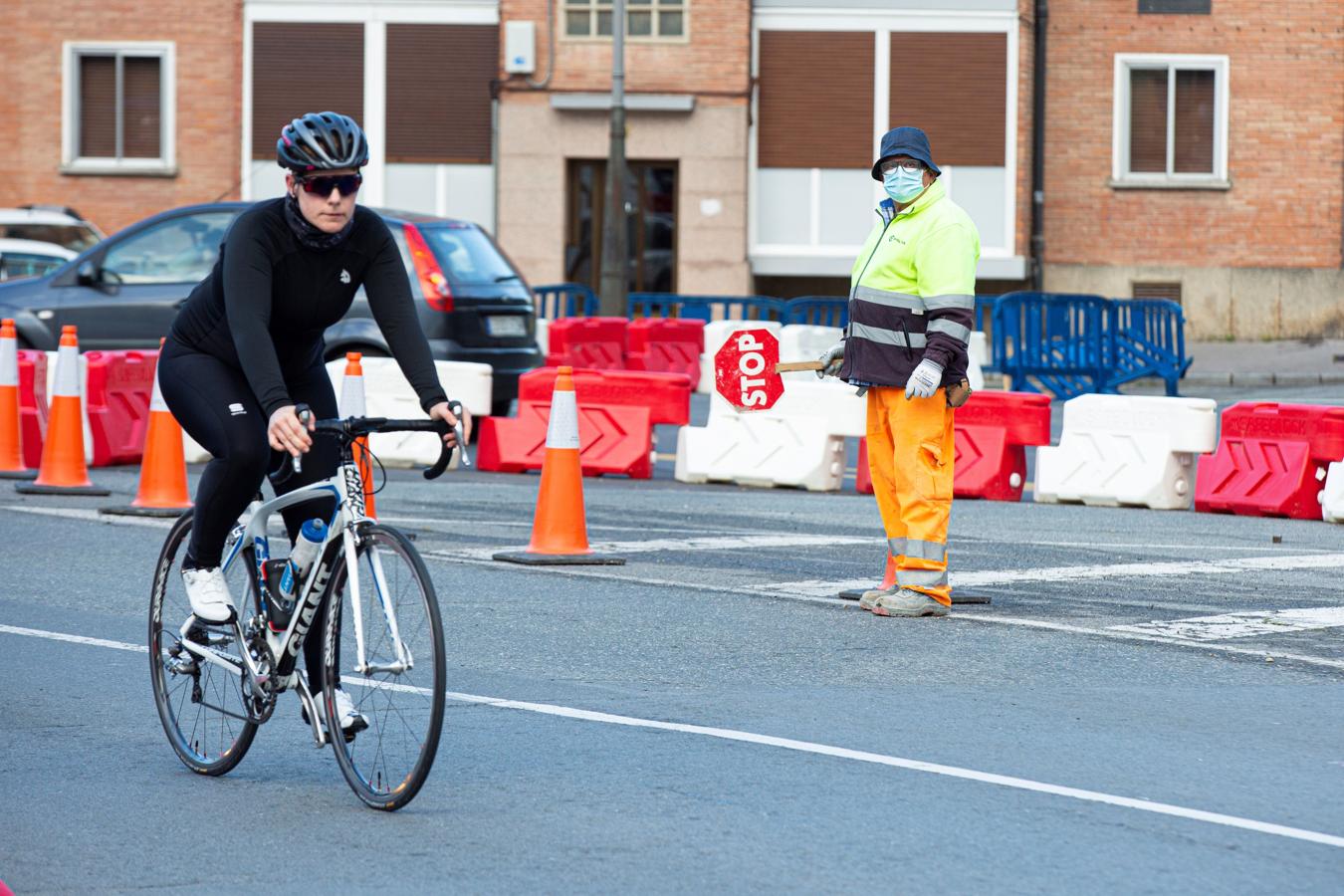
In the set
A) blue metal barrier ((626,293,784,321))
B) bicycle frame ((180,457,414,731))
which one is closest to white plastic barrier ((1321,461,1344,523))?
bicycle frame ((180,457,414,731))

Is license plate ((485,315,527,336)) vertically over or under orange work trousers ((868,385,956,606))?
over

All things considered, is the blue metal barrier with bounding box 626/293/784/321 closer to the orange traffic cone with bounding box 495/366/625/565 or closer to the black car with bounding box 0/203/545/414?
the black car with bounding box 0/203/545/414

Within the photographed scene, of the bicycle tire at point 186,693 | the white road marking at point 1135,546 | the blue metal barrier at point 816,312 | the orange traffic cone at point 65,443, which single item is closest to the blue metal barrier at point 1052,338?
the blue metal barrier at point 816,312

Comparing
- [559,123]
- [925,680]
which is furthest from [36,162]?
[925,680]

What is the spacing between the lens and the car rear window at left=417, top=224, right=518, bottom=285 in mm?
17328

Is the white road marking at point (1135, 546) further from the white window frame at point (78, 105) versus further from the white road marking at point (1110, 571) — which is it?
the white window frame at point (78, 105)

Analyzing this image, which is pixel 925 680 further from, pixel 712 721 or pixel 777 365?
pixel 777 365

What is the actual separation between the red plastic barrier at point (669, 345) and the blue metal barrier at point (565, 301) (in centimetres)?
418

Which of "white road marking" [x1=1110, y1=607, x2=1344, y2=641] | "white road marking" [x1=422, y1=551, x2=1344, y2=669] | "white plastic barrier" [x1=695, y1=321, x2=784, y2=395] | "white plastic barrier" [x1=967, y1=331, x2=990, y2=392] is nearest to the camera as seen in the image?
"white road marking" [x1=422, y1=551, x2=1344, y2=669]

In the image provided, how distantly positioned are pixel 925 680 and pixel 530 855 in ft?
8.93

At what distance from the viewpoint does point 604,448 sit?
15727 millimetres

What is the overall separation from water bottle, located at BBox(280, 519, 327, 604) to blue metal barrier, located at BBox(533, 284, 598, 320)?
22827mm

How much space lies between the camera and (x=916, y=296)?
368 inches

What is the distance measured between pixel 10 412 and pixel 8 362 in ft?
1.19
